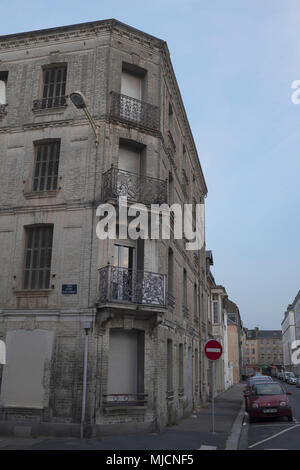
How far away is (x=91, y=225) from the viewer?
45.9 feet

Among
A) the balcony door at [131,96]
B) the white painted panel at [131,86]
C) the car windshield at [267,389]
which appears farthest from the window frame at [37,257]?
the car windshield at [267,389]

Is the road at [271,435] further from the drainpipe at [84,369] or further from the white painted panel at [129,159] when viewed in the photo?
the white painted panel at [129,159]

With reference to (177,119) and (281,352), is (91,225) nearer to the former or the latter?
(177,119)

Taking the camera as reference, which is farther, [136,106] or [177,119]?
[177,119]

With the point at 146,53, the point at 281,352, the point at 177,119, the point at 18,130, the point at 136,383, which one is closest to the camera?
the point at 136,383

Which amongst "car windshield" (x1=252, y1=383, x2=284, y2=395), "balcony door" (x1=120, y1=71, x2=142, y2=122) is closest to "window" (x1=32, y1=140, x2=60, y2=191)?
"balcony door" (x1=120, y1=71, x2=142, y2=122)

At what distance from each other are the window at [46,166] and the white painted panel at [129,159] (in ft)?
7.32

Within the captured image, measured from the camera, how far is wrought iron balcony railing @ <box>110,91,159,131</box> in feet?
50.3

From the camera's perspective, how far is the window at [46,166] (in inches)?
589

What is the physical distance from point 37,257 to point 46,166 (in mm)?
3225

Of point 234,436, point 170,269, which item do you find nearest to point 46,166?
point 170,269
